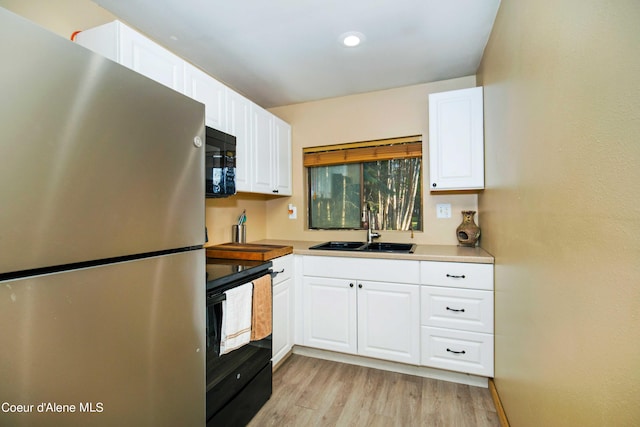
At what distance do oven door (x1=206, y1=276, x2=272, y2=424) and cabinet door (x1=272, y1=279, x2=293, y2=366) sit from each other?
27 cm

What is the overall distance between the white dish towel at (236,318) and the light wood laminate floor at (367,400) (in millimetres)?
597

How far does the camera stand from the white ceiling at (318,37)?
63.9 inches

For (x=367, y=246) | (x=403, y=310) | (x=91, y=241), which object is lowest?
(x=403, y=310)

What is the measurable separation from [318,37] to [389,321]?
2.08m

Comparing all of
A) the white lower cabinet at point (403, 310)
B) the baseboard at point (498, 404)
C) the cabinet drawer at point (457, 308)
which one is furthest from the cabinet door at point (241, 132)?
the baseboard at point (498, 404)

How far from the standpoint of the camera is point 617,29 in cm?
64

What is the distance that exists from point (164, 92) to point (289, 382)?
78.7 inches

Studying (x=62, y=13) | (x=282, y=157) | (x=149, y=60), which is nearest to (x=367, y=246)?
(x=282, y=157)

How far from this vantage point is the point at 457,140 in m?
2.22

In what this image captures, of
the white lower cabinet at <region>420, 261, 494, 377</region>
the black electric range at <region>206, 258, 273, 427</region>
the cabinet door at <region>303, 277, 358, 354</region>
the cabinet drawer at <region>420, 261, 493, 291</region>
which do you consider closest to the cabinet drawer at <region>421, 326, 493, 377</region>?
the white lower cabinet at <region>420, 261, 494, 377</region>

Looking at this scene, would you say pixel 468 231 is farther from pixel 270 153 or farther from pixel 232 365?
pixel 232 365

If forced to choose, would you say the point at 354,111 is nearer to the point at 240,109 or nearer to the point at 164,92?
the point at 240,109

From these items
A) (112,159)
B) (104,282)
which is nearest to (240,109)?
(112,159)

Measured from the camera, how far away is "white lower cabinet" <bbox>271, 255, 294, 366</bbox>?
211 cm
